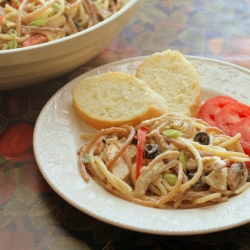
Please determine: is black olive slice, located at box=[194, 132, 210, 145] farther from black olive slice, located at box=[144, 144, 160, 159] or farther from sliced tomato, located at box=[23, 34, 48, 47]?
sliced tomato, located at box=[23, 34, 48, 47]

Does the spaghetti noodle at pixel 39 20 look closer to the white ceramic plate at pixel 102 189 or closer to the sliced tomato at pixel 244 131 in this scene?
the white ceramic plate at pixel 102 189

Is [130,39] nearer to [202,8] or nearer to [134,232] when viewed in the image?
[202,8]

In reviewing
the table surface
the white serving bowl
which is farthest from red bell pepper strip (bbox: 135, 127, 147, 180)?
the white serving bowl

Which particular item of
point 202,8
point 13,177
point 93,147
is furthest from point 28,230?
point 202,8

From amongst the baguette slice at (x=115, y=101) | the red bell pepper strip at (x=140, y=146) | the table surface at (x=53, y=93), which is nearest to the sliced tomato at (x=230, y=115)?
the baguette slice at (x=115, y=101)

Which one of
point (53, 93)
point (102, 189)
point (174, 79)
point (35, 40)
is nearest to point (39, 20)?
point (35, 40)

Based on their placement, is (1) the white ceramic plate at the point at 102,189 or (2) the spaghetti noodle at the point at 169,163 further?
(2) the spaghetti noodle at the point at 169,163

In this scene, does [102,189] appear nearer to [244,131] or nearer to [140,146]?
[140,146]

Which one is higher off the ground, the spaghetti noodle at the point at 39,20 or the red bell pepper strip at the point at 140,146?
the spaghetti noodle at the point at 39,20
